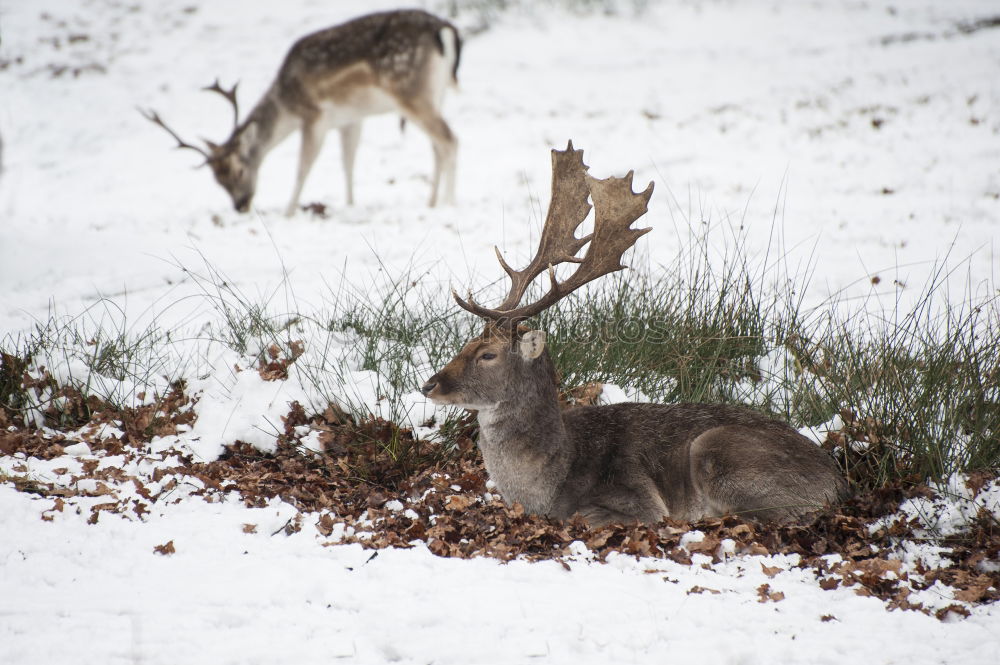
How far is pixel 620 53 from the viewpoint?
2078 cm

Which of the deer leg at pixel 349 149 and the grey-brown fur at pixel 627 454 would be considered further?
the deer leg at pixel 349 149

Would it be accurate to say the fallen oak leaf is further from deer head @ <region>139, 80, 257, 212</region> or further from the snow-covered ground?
deer head @ <region>139, 80, 257, 212</region>

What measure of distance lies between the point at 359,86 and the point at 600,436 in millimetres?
8580

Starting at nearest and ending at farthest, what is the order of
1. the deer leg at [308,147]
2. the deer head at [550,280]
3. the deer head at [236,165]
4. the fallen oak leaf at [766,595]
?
the fallen oak leaf at [766,595] < the deer head at [550,280] < the deer leg at [308,147] < the deer head at [236,165]

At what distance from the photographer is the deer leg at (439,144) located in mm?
11398

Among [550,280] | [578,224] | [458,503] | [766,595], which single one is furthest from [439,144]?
[766,595]

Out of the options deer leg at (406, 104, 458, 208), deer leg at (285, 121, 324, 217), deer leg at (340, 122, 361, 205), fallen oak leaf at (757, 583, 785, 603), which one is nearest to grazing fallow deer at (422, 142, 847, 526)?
fallen oak leaf at (757, 583, 785, 603)

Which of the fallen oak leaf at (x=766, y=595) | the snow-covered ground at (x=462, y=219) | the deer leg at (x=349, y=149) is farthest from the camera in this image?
the deer leg at (x=349, y=149)

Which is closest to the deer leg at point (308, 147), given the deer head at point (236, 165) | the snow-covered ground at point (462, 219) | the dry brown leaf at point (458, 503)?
the snow-covered ground at point (462, 219)

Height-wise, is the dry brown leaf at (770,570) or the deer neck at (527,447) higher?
the deer neck at (527,447)

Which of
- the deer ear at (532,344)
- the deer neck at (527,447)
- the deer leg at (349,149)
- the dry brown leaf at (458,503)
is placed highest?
the deer leg at (349,149)

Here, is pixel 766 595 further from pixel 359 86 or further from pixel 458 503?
pixel 359 86

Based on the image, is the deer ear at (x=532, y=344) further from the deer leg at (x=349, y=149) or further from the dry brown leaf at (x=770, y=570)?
the deer leg at (x=349, y=149)

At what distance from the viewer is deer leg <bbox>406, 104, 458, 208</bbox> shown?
37.4ft
